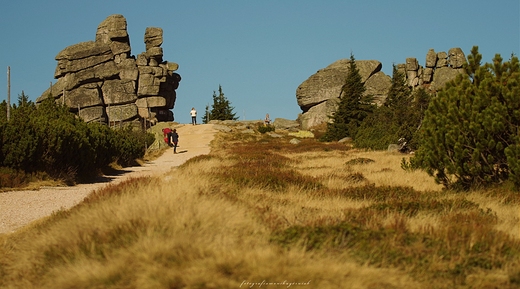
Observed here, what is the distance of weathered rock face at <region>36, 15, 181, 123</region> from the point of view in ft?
222

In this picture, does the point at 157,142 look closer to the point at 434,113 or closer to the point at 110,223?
the point at 434,113

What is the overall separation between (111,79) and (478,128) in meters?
63.9

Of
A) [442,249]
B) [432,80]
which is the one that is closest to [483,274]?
[442,249]

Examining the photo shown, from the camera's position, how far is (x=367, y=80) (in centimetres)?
6900

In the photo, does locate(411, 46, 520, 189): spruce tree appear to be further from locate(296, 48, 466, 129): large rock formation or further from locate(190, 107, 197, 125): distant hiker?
locate(296, 48, 466, 129): large rock formation

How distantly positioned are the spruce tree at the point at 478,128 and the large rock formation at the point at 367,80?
53.3 m

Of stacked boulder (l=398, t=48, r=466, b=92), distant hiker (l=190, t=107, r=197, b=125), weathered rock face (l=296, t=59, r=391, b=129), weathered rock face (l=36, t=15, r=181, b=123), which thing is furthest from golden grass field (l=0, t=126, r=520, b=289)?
stacked boulder (l=398, t=48, r=466, b=92)

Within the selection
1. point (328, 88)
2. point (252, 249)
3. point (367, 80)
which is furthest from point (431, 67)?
point (252, 249)

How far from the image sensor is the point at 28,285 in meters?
5.35

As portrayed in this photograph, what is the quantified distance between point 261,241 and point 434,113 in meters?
7.93

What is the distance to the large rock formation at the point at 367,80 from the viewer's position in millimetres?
67750

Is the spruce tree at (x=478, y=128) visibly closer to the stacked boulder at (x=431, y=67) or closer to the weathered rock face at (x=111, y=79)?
the weathered rock face at (x=111, y=79)

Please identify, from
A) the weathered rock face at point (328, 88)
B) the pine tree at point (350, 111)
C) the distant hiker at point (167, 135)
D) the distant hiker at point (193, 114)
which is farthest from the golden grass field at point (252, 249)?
the weathered rock face at point (328, 88)

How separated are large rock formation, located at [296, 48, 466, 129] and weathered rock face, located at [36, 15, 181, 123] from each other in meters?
19.0
